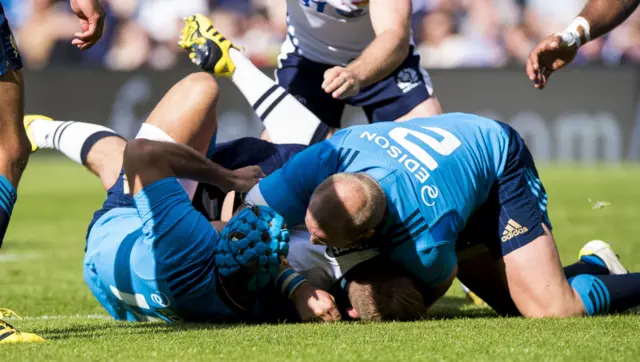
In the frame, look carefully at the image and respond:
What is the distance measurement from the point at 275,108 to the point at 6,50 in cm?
231

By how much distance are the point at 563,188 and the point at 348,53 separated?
7971mm

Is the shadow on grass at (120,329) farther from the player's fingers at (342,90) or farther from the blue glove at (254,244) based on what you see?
the player's fingers at (342,90)

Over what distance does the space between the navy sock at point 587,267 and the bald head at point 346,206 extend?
149 centimetres

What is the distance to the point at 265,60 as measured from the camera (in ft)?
57.4

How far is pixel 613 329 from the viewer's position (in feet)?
13.4

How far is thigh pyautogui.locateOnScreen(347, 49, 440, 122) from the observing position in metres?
6.61

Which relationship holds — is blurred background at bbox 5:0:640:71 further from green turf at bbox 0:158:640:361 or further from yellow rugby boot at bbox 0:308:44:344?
yellow rugby boot at bbox 0:308:44:344

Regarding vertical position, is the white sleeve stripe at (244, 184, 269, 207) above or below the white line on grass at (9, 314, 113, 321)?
above

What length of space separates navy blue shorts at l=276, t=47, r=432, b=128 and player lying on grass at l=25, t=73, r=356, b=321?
176 cm

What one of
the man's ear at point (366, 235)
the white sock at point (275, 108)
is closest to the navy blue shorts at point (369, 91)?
the white sock at point (275, 108)

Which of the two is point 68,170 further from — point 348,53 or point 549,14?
point 348,53

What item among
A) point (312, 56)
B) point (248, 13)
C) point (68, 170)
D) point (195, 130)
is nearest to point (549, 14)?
point (248, 13)

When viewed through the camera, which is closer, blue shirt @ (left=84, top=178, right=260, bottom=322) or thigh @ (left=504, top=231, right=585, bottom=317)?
blue shirt @ (left=84, top=178, right=260, bottom=322)

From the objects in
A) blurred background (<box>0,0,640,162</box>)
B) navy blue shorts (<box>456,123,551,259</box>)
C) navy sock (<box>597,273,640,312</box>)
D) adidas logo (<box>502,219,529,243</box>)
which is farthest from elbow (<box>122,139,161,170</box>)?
blurred background (<box>0,0,640,162</box>)
